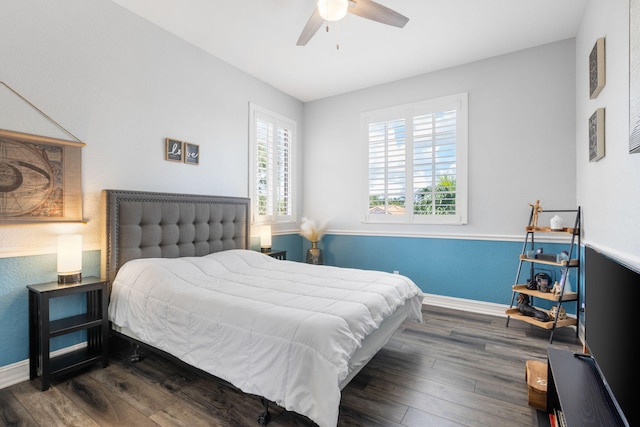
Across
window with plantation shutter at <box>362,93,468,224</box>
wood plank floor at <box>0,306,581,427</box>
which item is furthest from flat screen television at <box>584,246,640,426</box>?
window with plantation shutter at <box>362,93,468,224</box>

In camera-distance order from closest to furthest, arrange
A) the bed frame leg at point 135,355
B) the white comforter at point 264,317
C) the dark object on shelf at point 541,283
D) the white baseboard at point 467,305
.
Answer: the white comforter at point 264,317
the bed frame leg at point 135,355
the dark object on shelf at point 541,283
the white baseboard at point 467,305

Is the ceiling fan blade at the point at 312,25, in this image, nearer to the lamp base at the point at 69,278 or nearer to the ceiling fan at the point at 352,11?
the ceiling fan at the point at 352,11

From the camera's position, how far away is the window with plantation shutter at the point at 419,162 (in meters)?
3.73

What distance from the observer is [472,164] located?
3666 millimetres

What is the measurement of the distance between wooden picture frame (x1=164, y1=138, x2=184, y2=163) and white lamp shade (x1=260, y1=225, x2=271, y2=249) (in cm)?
127

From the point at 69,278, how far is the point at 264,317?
1607mm

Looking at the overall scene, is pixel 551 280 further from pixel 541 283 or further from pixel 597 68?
pixel 597 68

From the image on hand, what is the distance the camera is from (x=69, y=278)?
7.37 ft

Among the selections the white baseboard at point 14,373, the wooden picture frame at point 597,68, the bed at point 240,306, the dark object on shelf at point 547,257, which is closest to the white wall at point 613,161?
the wooden picture frame at point 597,68

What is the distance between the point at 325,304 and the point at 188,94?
269 centimetres

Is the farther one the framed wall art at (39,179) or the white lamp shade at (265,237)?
the white lamp shade at (265,237)

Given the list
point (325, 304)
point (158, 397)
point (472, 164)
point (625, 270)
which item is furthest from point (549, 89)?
point (158, 397)

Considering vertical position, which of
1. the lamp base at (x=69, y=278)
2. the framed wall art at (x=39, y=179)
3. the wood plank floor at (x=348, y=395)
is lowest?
the wood plank floor at (x=348, y=395)

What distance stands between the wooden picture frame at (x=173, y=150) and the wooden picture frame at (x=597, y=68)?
355cm
